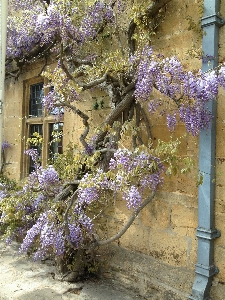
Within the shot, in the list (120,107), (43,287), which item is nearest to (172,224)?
(120,107)

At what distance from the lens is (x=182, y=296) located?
2.59m

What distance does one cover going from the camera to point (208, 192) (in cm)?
241

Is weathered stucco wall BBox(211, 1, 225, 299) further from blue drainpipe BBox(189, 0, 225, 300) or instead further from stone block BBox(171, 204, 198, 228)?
stone block BBox(171, 204, 198, 228)

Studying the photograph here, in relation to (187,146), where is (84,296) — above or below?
below

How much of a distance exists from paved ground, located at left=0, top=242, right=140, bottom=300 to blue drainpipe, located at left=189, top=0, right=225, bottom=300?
73 centimetres

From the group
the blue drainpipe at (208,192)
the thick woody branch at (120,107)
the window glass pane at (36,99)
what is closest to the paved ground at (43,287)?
the blue drainpipe at (208,192)

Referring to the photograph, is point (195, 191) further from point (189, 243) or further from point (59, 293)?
point (59, 293)

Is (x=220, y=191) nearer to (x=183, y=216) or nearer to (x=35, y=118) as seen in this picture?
(x=183, y=216)

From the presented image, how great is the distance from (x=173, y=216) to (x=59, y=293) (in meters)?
1.25

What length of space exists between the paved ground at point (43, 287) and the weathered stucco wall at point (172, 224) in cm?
22

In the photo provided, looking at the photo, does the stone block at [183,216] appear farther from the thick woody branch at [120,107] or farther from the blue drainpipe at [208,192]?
the thick woody branch at [120,107]

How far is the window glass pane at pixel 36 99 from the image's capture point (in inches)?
186

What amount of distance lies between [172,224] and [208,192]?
0.51 meters

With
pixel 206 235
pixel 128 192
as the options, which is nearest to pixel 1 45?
pixel 128 192
